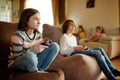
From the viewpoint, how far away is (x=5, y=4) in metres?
7.41

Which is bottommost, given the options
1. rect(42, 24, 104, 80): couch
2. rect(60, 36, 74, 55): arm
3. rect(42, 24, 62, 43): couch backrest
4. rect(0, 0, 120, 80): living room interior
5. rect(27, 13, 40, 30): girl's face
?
rect(42, 24, 104, 80): couch

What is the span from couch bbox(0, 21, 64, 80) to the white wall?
4223 mm

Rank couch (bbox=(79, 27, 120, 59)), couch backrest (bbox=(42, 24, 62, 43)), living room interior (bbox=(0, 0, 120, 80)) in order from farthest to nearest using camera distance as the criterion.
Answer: living room interior (bbox=(0, 0, 120, 80)), couch (bbox=(79, 27, 120, 59)), couch backrest (bbox=(42, 24, 62, 43))

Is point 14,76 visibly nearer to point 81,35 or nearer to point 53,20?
point 81,35

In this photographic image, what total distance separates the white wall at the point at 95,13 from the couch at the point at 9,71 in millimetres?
4223

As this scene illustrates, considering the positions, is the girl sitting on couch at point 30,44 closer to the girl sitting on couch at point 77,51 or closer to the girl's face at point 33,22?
the girl's face at point 33,22

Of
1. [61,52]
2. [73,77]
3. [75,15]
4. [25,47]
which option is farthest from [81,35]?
[25,47]

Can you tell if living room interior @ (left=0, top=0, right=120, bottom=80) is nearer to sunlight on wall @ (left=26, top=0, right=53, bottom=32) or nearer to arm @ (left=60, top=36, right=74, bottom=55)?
sunlight on wall @ (left=26, top=0, right=53, bottom=32)

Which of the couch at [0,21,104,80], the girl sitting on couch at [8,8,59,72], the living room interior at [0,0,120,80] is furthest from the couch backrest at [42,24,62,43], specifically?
the living room interior at [0,0,120,80]

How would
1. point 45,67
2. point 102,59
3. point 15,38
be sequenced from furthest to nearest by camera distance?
point 102,59
point 45,67
point 15,38

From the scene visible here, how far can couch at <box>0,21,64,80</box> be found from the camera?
1.29 meters

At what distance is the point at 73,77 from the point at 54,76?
64cm

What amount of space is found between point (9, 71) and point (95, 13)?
15.9 feet

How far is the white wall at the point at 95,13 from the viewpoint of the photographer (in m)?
5.61
